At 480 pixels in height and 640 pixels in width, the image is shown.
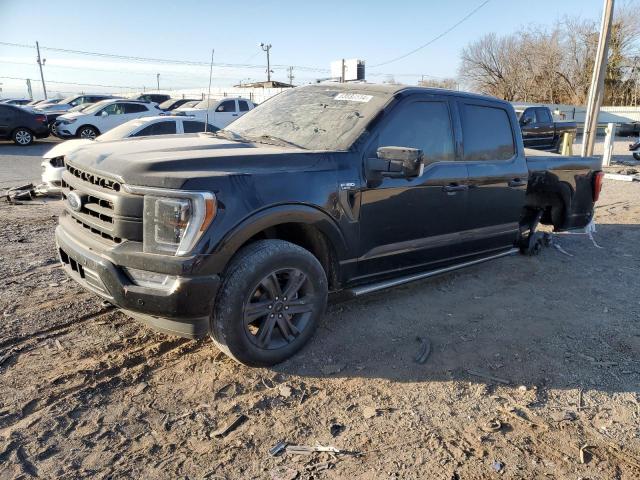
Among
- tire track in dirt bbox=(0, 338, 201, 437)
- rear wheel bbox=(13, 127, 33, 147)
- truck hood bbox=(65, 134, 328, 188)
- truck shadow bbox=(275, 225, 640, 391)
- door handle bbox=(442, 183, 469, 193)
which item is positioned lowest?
truck shadow bbox=(275, 225, 640, 391)

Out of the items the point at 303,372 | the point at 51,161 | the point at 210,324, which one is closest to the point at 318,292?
the point at 303,372

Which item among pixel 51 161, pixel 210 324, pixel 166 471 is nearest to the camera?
pixel 166 471

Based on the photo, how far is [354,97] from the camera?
165 inches

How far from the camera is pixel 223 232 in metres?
2.98

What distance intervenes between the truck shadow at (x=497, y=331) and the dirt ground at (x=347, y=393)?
Answer: 17 millimetres

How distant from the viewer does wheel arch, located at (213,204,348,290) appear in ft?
10.1

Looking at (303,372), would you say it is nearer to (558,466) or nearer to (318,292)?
(318,292)

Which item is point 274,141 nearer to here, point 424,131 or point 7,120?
point 424,131

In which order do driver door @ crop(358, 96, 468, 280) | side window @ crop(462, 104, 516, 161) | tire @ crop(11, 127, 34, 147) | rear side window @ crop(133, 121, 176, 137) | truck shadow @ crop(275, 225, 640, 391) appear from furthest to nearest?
tire @ crop(11, 127, 34, 147), rear side window @ crop(133, 121, 176, 137), side window @ crop(462, 104, 516, 161), driver door @ crop(358, 96, 468, 280), truck shadow @ crop(275, 225, 640, 391)

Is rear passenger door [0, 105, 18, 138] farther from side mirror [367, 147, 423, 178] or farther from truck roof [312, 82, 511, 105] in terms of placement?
side mirror [367, 147, 423, 178]

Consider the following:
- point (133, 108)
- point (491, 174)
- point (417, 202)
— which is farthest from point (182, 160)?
point (133, 108)

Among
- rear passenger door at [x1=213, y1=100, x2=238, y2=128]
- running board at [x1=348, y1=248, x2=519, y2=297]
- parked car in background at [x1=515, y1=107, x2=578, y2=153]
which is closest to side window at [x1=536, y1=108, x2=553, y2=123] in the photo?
parked car in background at [x1=515, y1=107, x2=578, y2=153]

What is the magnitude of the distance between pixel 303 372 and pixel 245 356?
0.43 metres

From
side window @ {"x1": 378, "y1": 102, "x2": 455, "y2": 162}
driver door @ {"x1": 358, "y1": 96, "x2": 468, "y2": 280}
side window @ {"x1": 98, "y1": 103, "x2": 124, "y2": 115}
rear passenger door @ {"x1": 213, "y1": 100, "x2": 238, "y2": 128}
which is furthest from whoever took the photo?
side window @ {"x1": 98, "y1": 103, "x2": 124, "y2": 115}
